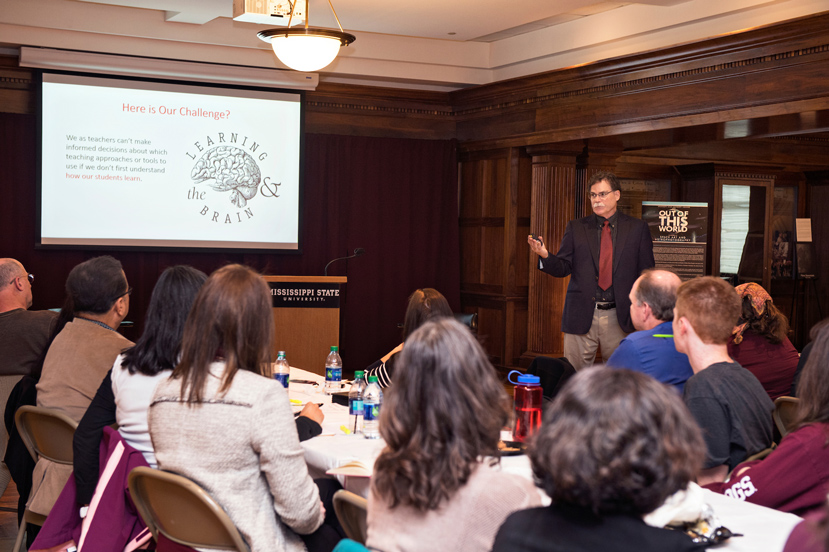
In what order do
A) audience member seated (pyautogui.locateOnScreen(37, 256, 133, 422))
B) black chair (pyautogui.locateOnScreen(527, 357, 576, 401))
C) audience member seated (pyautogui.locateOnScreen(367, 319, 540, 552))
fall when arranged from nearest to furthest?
audience member seated (pyautogui.locateOnScreen(367, 319, 540, 552)) < audience member seated (pyautogui.locateOnScreen(37, 256, 133, 422)) < black chair (pyautogui.locateOnScreen(527, 357, 576, 401))

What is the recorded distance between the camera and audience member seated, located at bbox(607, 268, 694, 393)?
2883 mm

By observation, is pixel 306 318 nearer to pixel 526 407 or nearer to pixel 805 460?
pixel 526 407

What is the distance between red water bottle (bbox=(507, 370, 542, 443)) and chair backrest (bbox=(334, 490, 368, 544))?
2.62ft

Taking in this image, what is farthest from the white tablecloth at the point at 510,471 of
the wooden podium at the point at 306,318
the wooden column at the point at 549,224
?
the wooden column at the point at 549,224

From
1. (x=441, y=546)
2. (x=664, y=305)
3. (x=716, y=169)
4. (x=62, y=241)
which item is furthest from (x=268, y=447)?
(x=716, y=169)

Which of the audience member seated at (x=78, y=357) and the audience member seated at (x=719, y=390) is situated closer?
the audience member seated at (x=719, y=390)

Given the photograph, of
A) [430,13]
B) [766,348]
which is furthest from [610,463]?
[430,13]

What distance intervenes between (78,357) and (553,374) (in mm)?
2000

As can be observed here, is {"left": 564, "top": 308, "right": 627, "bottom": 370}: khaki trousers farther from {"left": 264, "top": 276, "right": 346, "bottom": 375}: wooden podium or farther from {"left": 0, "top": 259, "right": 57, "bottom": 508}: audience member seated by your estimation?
{"left": 0, "top": 259, "right": 57, "bottom": 508}: audience member seated

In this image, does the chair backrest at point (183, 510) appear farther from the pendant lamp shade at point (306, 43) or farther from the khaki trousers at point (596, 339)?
the khaki trousers at point (596, 339)

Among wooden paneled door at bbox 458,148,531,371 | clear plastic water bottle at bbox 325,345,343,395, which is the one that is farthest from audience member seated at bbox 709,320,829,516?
wooden paneled door at bbox 458,148,531,371

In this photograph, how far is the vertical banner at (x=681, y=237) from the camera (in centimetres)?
774

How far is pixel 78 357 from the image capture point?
2.75m

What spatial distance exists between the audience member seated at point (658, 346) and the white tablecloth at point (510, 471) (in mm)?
829
